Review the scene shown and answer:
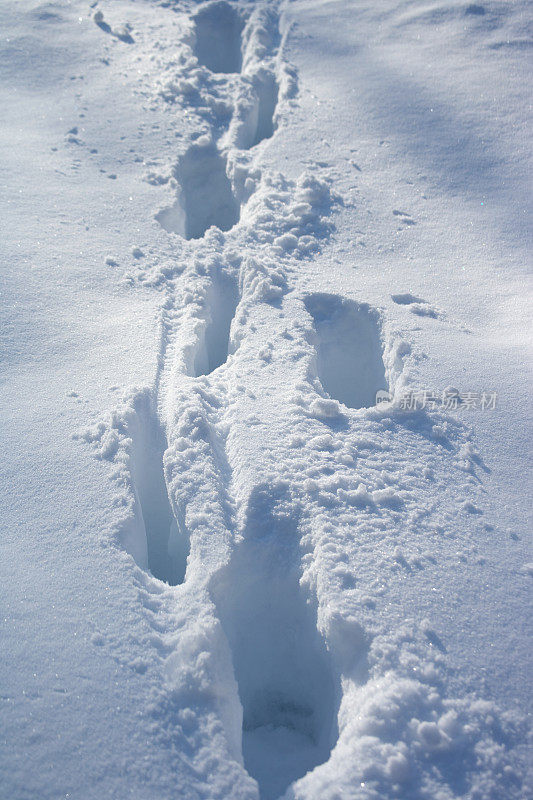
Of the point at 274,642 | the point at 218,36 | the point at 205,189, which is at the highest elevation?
the point at 218,36

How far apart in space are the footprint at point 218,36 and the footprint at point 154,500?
2755 millimetres

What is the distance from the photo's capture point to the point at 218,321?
2.27 m

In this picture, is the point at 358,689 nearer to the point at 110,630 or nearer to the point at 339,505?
the point at 339,505

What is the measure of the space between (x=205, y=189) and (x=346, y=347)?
1260mm

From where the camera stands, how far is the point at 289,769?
4.51 ft

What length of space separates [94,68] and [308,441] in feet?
9.19

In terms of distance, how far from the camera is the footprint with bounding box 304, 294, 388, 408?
6.93 ft

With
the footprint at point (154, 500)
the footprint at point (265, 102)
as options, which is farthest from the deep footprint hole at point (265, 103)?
the footprint at point (154, 500)

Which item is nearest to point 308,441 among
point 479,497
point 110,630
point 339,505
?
point 339,505

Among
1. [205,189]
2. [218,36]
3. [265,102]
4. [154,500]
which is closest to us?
[154,500]

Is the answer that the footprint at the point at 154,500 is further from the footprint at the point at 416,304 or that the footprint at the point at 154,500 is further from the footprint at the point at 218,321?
the footprint at the point at 416,304

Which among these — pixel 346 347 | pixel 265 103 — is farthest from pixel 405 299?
pixel 265 103

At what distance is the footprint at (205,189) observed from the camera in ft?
9.36

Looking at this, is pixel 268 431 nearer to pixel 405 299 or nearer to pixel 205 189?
pixel 405 299
